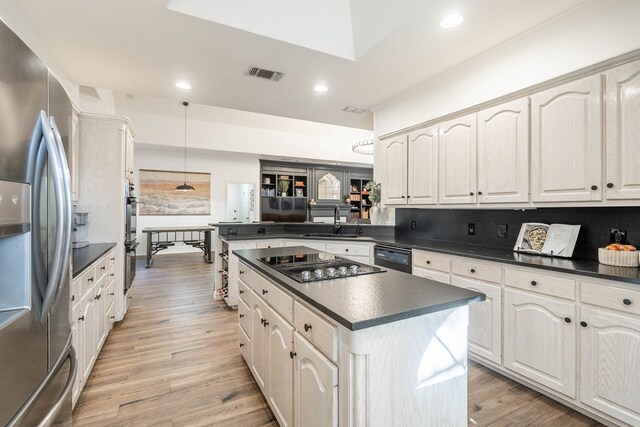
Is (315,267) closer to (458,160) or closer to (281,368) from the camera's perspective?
(281,368)

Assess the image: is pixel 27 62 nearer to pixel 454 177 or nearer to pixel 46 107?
pixel 46 107

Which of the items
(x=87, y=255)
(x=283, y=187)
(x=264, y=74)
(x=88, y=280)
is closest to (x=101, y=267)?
(x=87, y=255)

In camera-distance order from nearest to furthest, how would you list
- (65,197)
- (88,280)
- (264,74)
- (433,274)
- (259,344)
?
(65,197)
(259,344)
(88,280)
(433,274)
(264,74)

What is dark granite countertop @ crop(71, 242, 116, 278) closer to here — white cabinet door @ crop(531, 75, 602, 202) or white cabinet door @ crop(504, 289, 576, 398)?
white cabinet door @ crop(504, 289, 576, 398)

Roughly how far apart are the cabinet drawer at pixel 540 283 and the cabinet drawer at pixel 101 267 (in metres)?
3.07

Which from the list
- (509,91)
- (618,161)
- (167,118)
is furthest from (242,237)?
(167,118)

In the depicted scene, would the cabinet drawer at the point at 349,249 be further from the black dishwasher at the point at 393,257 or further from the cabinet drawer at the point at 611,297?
the cabinet drawer at the point at 611,297

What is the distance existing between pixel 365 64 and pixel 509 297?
234 centimetres

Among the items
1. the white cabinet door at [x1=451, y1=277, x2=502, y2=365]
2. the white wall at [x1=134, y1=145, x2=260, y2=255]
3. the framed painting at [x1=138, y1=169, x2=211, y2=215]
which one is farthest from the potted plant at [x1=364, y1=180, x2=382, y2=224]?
the framed painting at [x1=138, y1=169, x2=211, y2=215]

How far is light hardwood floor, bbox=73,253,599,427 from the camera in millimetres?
1808

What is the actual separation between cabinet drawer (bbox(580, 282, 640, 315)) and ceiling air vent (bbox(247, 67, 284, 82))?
303 cm

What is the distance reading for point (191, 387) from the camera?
84.1 inches

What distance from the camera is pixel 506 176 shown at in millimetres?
2438

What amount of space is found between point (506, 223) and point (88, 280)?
3386 mm
